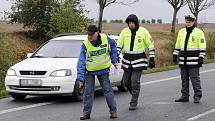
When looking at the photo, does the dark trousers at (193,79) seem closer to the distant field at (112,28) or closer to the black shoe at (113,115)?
the black shoe at (113,115)

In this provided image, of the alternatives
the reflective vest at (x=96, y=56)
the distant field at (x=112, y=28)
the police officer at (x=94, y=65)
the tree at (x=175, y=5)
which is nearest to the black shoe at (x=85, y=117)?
the police officer at (x=94, y=65)

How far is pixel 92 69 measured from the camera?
959 centimetres

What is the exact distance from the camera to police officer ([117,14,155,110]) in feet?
A: 34.5

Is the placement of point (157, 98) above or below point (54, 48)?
below

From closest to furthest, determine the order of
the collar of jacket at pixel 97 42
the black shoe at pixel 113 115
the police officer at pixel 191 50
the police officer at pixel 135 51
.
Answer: the collar of jacket at pixel 97 42 < the black shoe at pixel 113 115 < the police officer at pixel 135 51 < the police officer at pixel 191 50

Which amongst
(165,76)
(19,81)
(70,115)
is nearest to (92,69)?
(70,115)

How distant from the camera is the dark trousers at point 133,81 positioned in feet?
34.6

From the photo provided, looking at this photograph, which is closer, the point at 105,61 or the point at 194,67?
the point at 105,61

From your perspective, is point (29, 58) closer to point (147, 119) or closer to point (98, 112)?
point (98, 112)

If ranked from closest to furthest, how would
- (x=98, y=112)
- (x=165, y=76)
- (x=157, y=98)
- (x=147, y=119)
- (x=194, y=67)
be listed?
(x=147, y=119)
(x=98, y=112)
(x=194, y=67)
(x=157, y=98)
(x=165, y=76)

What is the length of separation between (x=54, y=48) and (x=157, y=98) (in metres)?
2.69

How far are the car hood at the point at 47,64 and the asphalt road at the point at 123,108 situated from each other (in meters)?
0.76

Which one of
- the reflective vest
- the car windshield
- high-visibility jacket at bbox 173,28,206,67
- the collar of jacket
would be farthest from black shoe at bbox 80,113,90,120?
the car windshield

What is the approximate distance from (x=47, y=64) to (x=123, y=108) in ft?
6.69
